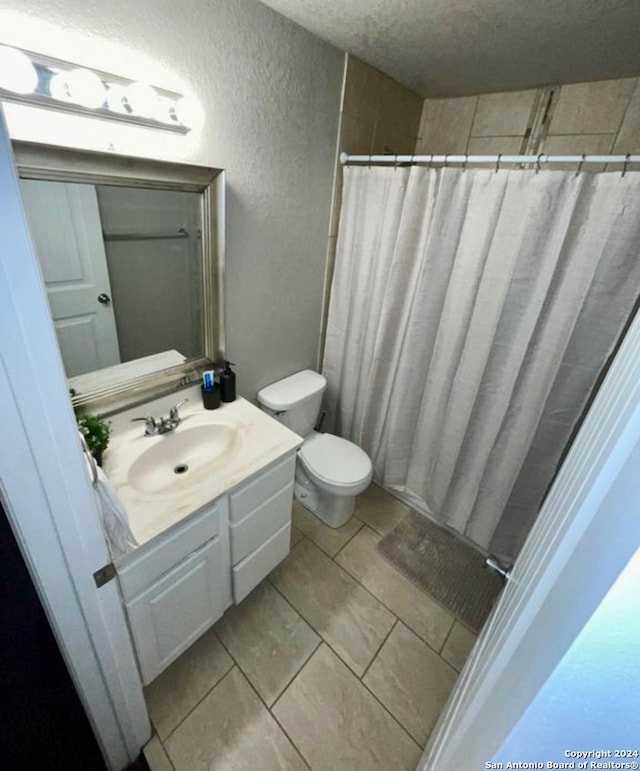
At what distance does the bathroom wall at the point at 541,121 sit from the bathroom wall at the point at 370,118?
7.0 inches

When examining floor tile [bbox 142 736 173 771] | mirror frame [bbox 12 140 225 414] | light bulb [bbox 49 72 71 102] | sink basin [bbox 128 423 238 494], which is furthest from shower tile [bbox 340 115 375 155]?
floor tile [bbox 142 736 173 771]

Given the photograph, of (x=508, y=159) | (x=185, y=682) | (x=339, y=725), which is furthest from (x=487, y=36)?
(x=185, y=682)

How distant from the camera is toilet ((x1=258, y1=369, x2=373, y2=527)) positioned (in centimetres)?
181

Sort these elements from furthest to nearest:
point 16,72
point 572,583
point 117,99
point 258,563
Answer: point 258,563, point 117,99, point 16,72, point 572,583

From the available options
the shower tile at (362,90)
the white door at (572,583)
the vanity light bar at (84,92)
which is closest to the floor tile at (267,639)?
the white door at (572,583)

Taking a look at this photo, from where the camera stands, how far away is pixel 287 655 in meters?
1.42

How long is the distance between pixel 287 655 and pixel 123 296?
153 cm

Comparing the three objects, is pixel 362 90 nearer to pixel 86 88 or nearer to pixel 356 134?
pixel 356 134

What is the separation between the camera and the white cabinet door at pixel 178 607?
3.49ft

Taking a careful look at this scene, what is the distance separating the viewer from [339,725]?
1.24m

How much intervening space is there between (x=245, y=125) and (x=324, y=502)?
1.80 meters

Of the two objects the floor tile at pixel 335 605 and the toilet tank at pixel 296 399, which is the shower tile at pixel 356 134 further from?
the floor tile at pixel 335 605

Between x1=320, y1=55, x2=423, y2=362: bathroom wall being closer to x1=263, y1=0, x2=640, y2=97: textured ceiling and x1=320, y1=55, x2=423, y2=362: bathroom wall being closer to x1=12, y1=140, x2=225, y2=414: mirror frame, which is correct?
x1=263, y1=0, x2=640, y2=97: textured ceiling

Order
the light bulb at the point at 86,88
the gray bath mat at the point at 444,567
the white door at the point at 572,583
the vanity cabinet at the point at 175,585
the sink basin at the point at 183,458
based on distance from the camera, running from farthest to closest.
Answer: the gray bath mat at the point at 444,567 → the sink basin at the point at 183,458 → the vanity cabinet at the point at 175,585 → the light bulb at the point at 86,88 → the white door at the point at 572,583
